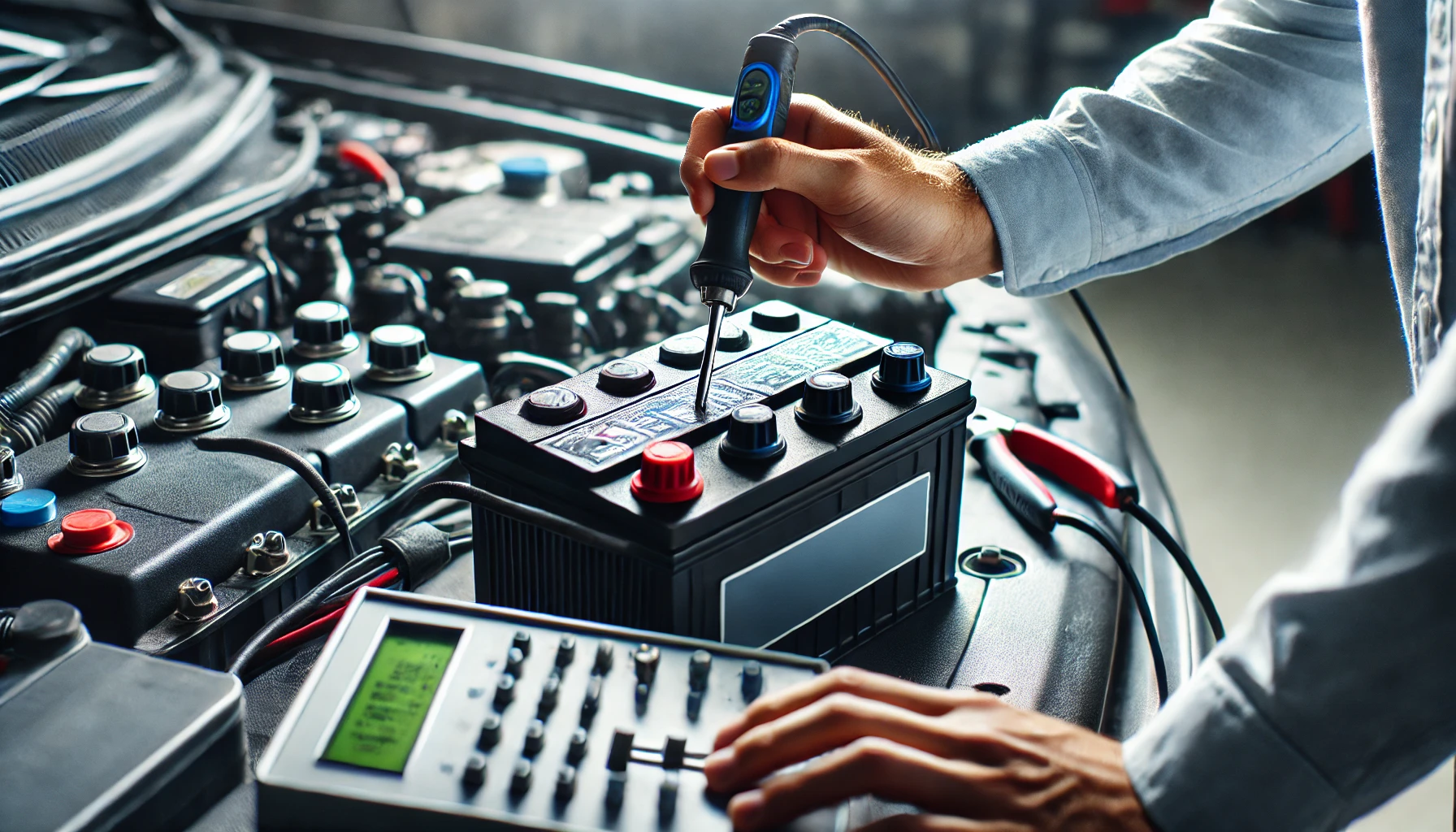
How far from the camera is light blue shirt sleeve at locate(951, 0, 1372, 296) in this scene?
91 cm

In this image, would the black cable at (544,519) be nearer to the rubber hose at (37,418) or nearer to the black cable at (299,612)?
the black cable at (299,612)

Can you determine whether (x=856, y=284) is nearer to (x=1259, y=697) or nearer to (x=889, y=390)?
(x=889, y=390)

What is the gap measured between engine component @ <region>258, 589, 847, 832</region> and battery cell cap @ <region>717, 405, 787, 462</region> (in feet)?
0.33

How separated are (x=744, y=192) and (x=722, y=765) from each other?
1.26 feet

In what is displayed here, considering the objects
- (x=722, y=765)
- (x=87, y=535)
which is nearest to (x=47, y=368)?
(x=87, y=535)

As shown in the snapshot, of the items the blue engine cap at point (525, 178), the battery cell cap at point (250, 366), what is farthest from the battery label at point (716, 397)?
the blue engine cap at point (525, 178)

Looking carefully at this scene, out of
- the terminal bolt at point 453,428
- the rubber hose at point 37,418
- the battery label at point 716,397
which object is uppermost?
the battery label at point 716,397

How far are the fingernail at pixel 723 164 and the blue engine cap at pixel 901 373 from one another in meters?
0.15

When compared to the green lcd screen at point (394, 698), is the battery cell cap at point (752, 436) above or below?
above

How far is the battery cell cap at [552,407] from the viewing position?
24.2 inches

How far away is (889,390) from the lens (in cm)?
66

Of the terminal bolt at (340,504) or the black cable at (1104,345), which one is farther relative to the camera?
the black cable at (1104,345)

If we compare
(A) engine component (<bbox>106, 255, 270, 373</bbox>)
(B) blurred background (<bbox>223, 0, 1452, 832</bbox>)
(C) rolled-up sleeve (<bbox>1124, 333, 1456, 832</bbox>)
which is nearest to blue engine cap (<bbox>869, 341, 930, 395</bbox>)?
(C) rolled-up sleeve (<bbox>1124, 333, 1456, 832</bbox>)

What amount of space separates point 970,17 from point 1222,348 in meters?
1.36
